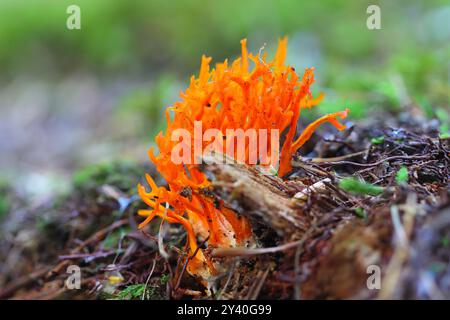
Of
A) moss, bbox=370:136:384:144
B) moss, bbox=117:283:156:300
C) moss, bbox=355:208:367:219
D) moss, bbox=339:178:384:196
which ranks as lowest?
moss, bbox=117:283:156:300

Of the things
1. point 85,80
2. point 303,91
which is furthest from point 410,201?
point 85,80

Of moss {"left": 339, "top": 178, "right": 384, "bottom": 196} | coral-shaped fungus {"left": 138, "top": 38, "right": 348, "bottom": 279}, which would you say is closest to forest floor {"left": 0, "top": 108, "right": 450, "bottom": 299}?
Answer: moss {"left": 339, "top": 178, "right": 384, "bottom": 196}

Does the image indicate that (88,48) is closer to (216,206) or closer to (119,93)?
(119,93)

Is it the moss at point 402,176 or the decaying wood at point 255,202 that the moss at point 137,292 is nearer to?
the decaying wood at point 255,202
